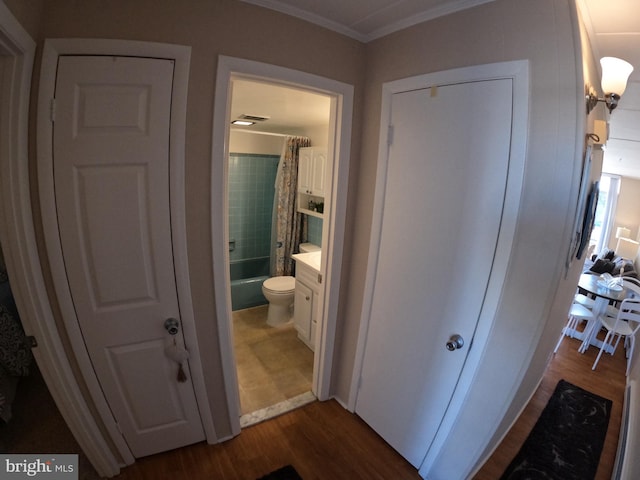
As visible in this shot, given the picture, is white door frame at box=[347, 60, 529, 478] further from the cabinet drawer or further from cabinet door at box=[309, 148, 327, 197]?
cabinet door at box=[309, 148, 327, 197]

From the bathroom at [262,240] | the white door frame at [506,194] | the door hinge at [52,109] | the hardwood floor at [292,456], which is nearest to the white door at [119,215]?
the door hinge at [52,109]

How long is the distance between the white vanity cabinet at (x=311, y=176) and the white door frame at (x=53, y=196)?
1.78 meters

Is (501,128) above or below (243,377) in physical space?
above

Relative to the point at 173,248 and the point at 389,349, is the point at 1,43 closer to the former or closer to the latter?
the point at 173,248

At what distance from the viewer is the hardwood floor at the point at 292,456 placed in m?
1.49

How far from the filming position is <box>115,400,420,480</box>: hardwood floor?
1486mm

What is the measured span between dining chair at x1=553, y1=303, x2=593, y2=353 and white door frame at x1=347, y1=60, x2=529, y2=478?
2.01 m

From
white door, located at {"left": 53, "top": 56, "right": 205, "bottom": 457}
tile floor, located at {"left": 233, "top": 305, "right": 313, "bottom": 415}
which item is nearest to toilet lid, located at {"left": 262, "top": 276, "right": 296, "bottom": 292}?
tile floor, located at {"left": 233, "top": 305, "right": 313, "bottom": 415}

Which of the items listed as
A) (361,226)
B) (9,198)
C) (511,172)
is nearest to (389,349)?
(361,226)

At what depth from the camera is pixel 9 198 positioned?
98 centimetres

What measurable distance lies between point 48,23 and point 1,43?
8.5 inches

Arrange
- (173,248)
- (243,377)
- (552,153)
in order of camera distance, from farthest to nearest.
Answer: (243,377), (173,248), (552,153)

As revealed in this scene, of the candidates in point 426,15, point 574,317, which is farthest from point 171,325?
point 574,317

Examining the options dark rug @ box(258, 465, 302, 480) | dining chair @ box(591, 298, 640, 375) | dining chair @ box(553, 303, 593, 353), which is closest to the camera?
dark rug @ box(258, 465, 302, 480)
